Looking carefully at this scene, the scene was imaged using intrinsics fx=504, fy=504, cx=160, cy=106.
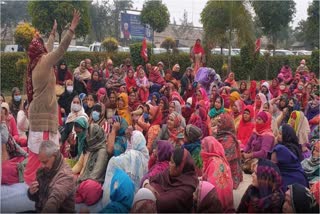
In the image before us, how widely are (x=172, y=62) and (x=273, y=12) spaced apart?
4298 mm

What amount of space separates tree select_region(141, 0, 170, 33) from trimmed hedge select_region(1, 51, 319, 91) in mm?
1219

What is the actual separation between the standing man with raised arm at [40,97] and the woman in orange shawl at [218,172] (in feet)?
4.48

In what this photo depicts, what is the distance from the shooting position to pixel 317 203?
3.67 meters

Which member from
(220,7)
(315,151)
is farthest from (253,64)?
(315,151)

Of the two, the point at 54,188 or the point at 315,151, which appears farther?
the point at 315,151

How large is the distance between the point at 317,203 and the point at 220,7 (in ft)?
49.1

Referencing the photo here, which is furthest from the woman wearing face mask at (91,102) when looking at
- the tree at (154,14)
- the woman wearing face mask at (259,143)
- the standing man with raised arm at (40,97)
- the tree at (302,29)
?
the tree at (302,29)

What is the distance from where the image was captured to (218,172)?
14.3ft

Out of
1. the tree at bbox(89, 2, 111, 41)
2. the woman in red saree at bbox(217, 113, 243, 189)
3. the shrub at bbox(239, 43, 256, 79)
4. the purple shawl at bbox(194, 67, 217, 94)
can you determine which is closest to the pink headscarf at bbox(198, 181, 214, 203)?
the woman in red saree at bbox(217, 113, 243, 189)

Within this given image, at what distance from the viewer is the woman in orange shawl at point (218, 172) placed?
13.8 ft

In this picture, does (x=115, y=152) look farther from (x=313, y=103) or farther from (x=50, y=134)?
(x=313, y=103)

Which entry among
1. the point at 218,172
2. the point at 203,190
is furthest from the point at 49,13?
the point at 203,190

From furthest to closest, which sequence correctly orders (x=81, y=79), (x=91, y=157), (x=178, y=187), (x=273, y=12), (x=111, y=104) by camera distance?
(x=273, y=12), (x=81, y=79), (x=111, y=104), (x=91, y=157), (x=178, y=187)

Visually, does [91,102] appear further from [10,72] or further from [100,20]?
[100,20]
